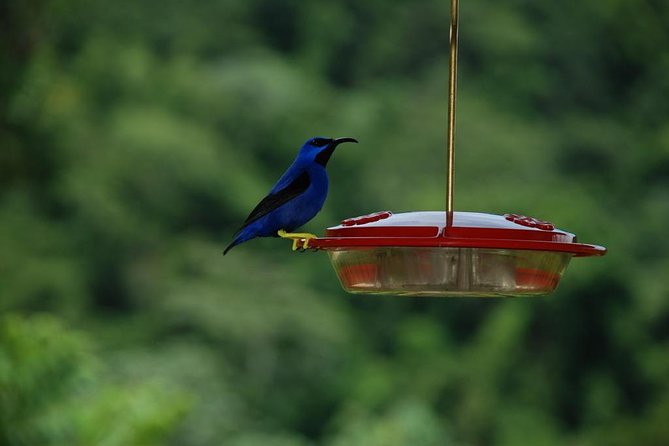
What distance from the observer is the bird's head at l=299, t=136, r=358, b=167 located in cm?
267

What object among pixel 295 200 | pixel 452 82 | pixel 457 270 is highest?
pixel 452 82

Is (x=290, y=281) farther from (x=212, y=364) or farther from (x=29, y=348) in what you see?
(x=29, y=348)

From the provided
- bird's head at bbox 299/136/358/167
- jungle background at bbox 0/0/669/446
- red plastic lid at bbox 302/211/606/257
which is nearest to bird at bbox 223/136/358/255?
bird's head at bbox 299/136/358/167

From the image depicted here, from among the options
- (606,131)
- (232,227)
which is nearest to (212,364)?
(232,227)

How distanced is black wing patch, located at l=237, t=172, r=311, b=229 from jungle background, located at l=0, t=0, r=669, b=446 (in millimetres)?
11797

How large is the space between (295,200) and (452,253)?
0.50 m

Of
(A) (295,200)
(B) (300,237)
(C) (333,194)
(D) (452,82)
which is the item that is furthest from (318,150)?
(C) (333,194)

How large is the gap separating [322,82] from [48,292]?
8.58 metres

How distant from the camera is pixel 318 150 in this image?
2693 millimetres

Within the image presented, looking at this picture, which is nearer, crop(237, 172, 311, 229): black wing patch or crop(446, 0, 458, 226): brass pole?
crop(446, 0, 458, 226): brass pole

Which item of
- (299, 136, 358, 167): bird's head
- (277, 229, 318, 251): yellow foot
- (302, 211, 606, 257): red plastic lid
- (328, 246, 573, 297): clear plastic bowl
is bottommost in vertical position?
(328, 246, 573, 297): clear plastic bowl

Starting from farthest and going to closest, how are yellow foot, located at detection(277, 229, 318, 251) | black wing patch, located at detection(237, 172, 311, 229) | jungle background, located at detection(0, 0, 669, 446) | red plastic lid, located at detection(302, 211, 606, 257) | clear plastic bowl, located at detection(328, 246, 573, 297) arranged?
1. jungle background, located at detection(0, 0, 669, 446)
2. black wing patch, located at detection(237, 172, 311, 229)
3. yellow foot, located at detection(277, 229, 318, 251)
4. clear plastic bowl, located at detection(328, 246, 573, 297)
5. red plastic lid, located at detection(302, 211, 606, 257)

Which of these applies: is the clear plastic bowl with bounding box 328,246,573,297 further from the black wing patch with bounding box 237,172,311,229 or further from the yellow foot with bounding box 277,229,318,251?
the black wing patch with bounding box 237,172,311,229

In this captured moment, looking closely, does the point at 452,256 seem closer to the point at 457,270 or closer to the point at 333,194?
the point at 457,270
